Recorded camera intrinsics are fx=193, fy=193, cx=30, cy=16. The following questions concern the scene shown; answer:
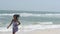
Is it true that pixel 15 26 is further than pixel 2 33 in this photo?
No

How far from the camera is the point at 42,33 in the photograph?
1209 centimetres

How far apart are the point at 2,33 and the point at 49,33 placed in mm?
2926

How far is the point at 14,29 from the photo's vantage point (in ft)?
27.8

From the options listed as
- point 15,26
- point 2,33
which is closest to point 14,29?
point 15,26

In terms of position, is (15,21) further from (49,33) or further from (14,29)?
(49,33)

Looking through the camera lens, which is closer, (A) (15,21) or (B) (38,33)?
(A) (15,21)

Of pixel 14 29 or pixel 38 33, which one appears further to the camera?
pixel 38 33

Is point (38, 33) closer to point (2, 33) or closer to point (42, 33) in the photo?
point (42, 33)

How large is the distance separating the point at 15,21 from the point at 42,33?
4.00 m

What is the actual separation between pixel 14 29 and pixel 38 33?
3831 mm

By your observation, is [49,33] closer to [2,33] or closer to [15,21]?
[2,33]

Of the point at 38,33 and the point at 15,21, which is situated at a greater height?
the point at 15,21

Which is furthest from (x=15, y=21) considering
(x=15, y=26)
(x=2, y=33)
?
(x=2, y=33)

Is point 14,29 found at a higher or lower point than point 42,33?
higher
